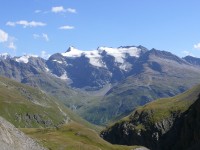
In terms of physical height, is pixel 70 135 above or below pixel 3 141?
below

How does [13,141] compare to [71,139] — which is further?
[71,139]

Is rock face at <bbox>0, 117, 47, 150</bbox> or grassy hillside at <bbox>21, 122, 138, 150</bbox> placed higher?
rock face at <bbox>0, 117, 47, 150</bbox>

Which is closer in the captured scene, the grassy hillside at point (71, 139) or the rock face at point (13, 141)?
the rock face at point (13, 141)

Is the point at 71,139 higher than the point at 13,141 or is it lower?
lower

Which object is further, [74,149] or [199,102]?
[199,102]

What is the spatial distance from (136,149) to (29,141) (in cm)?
6948

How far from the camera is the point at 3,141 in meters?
77.7

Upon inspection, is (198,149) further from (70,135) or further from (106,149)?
(70,135)

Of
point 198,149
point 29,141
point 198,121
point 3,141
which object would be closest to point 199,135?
point 198,121

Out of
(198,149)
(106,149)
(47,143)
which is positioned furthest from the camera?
(106,149)

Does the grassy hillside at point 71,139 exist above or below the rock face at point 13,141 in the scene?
below

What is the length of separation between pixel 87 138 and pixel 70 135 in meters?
6.64

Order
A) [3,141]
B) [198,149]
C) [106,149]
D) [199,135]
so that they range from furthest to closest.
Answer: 1. [199,135]
2. [106,149]
3. [198,149]
4. [3,141]

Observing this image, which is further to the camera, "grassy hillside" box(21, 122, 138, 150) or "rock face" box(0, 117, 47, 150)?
"grassy hillside" box(21, 122, 138, 150)
